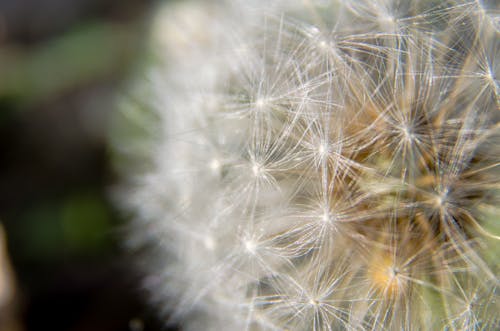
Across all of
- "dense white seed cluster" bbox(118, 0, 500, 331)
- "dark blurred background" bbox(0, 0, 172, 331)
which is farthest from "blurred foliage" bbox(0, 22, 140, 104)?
"dense white seed cluster" bbox(118, 0, 500, 331)

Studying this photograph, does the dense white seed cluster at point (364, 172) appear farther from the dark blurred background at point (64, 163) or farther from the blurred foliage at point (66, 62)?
the blurred foliage at point (66, 62)

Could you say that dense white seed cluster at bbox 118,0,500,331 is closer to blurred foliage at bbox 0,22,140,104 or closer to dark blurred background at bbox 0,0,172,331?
dark blurred background at bbox 0,0,172,331

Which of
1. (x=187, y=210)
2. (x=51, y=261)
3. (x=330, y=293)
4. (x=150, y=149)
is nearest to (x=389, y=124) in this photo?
(x=330, y=293)

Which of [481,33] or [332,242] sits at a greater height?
[481,33]

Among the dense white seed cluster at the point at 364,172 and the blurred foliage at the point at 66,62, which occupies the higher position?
the blurred foliage at the point at 66,62

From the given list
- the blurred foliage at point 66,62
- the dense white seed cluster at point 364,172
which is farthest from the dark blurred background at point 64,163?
the dense white seed cluster at point 364,172

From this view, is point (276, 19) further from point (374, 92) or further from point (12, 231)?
point (12, 231)

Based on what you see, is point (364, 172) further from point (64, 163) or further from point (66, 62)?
point (66, 62)
